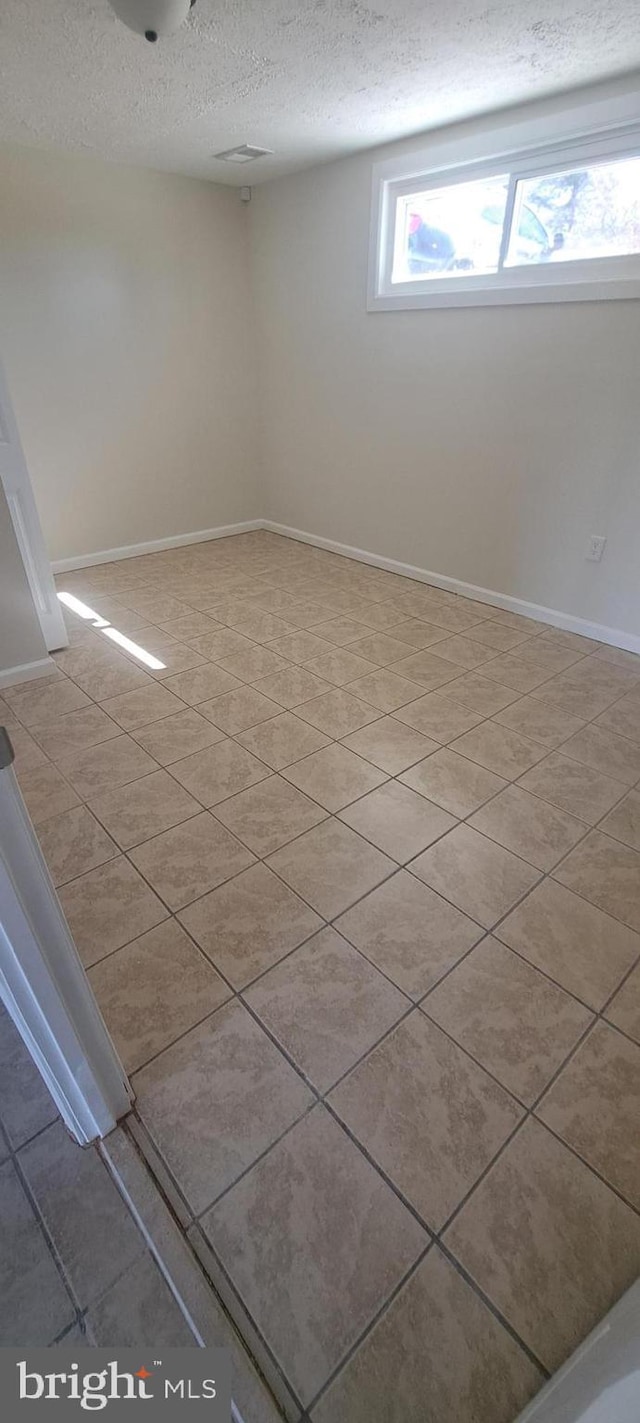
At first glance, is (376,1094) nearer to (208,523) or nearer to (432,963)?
(432,963)

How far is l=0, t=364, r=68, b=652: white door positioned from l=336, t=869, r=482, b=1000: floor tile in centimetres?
200

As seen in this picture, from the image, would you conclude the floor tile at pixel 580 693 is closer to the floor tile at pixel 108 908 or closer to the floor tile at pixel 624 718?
the floor tile at pixel 624 718

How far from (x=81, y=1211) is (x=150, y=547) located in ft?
13.0

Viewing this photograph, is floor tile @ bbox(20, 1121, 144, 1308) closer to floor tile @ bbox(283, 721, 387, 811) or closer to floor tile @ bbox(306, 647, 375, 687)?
floor tile @ bbox(283, 721, 387, 811)

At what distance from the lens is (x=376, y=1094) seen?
117 cm

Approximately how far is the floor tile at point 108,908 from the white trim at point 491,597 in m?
2.48

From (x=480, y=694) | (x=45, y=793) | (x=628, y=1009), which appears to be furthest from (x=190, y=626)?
(x=628, y=1009)

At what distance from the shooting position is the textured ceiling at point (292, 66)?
1.76m

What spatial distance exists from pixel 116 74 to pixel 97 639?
219 cm

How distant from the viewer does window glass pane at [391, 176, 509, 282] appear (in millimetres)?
2744

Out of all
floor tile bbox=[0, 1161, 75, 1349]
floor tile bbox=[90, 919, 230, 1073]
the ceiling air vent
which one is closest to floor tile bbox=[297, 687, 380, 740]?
floor tile bbox=[90, 919, 230, 1073]

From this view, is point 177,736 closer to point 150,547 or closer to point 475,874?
point 475,874

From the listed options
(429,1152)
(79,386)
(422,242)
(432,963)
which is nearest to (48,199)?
(79,386)

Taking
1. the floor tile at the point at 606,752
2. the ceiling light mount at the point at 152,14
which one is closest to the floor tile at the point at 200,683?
the floor tile at the point at 606,752
